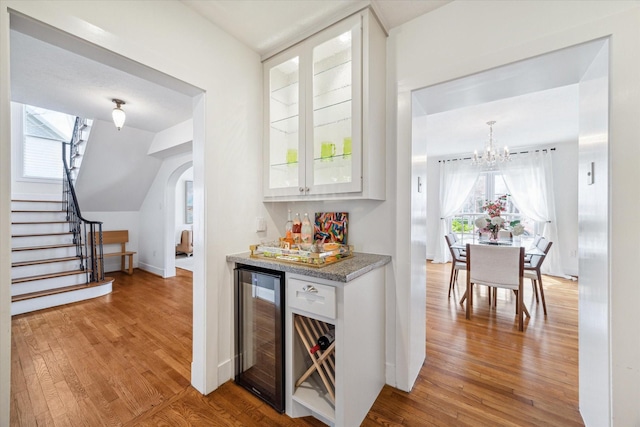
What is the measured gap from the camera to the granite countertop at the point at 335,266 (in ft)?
4.55

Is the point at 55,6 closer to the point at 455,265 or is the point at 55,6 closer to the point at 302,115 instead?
the point at 302,115

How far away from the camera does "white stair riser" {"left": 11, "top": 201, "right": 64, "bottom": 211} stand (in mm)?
4317

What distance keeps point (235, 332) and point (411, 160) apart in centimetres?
181

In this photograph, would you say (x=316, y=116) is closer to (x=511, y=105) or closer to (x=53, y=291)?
(x=511, y=105)

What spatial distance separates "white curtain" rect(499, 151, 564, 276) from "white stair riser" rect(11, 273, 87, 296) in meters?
7.96

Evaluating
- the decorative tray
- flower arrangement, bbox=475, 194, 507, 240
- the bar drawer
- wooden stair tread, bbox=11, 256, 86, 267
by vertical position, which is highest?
flower arrangement, bbox=475, 194, 507, 240

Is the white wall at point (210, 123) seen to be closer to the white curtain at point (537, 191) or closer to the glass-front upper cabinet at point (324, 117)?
the glass-front upper cabinet at point (324, 117)

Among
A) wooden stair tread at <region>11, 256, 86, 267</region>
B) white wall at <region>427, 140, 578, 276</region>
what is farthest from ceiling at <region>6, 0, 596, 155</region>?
wooden stair tread at <region>11, 256, 86, 267</region>

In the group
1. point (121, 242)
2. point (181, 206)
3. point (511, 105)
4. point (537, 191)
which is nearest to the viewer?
point (511, 105)

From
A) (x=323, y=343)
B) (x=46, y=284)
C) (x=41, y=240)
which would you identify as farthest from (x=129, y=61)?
(x=41, y=240)

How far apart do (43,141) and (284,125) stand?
580 centimetres

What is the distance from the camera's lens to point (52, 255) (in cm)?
404

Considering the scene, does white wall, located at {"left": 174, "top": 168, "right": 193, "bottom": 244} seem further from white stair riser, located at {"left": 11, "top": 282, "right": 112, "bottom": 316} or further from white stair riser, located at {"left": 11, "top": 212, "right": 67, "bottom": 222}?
white stair riser, located at {"left": 11, "top": 282, "right": 112, "bottom": 316}

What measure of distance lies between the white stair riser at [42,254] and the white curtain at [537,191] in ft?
27.2
